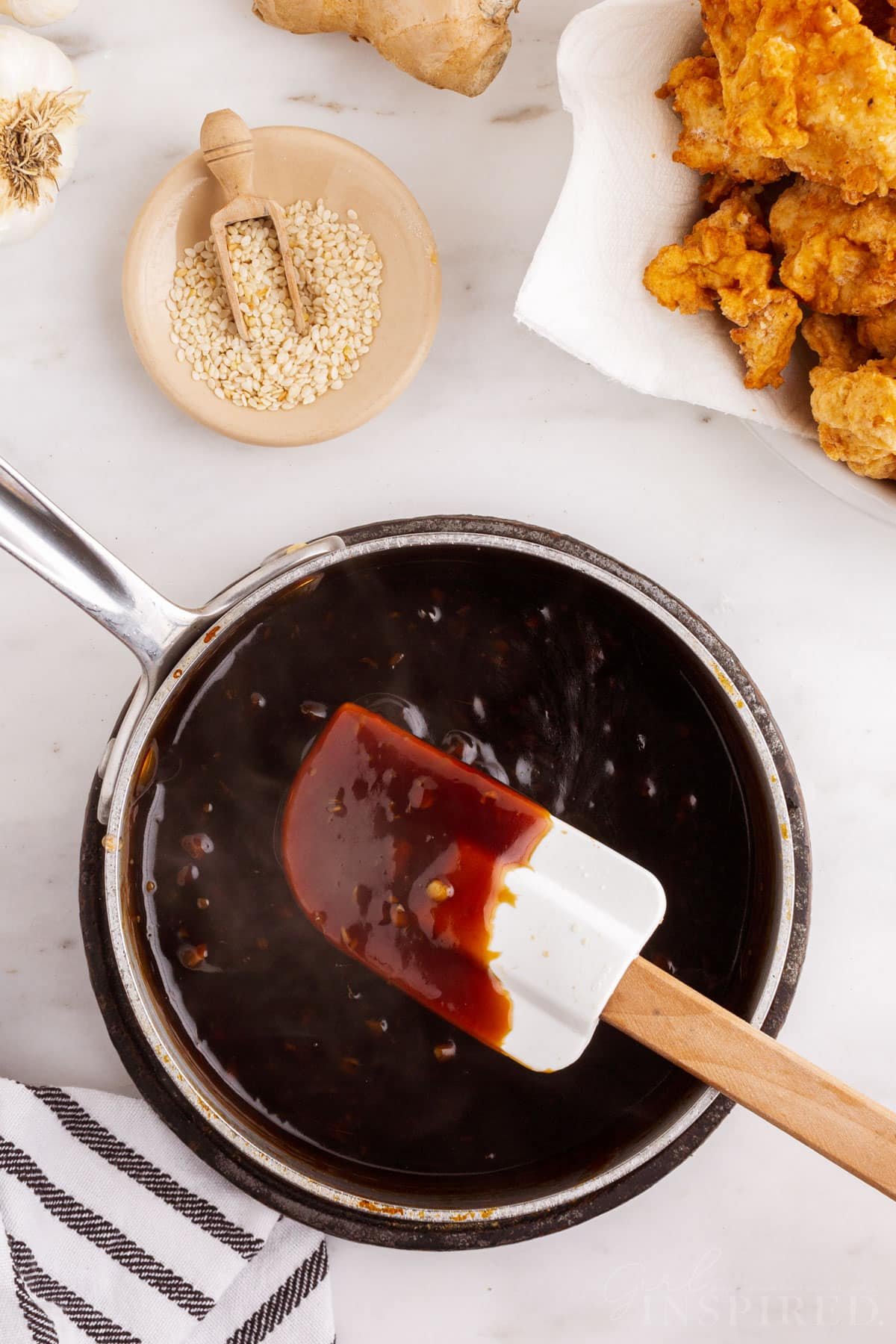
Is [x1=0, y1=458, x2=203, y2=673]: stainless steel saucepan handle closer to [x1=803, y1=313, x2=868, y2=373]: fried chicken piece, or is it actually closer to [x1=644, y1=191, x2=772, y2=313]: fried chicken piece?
[x1=644, y1=191, x2=772, y2=313]: fried chicken piece

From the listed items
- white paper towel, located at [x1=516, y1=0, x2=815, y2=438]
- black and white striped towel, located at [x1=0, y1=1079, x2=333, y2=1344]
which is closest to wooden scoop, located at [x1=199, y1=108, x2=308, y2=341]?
white paper towel, located at [x1=516, y1=0, x2=815, y2=438]

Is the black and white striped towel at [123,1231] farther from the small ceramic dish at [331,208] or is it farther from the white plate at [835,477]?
the white plate at [835,477]

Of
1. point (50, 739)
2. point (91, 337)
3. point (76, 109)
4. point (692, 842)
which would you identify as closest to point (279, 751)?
point (50, 739)

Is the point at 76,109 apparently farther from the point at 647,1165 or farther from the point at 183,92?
the point at 647,1165

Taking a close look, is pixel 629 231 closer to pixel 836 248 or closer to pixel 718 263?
pixel 718 263

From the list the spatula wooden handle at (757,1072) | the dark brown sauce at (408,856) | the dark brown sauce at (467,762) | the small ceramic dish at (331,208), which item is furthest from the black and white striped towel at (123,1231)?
the small ceramic dish at (331,208)

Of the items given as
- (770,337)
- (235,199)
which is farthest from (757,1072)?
(235,199)
